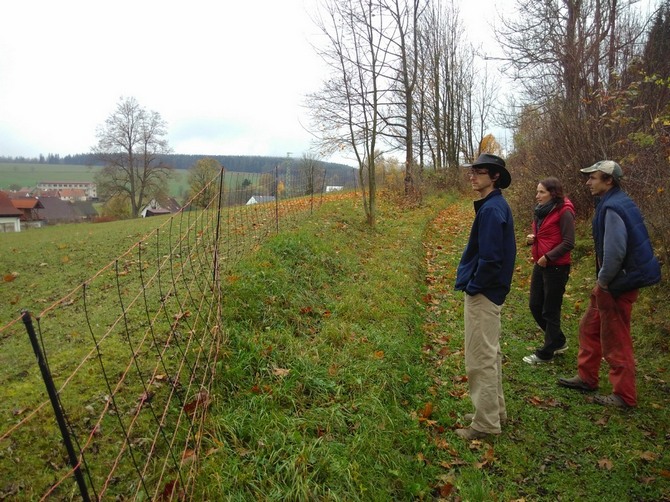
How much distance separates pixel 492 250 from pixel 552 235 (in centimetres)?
187

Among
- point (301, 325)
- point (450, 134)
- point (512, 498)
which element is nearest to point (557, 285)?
point (512, 498)

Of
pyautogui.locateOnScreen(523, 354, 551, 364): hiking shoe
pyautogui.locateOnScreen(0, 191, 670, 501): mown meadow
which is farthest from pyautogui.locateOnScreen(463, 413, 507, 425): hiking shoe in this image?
pyautogui.locateOnScreen(523, 354, 551, 364): hiking shoe

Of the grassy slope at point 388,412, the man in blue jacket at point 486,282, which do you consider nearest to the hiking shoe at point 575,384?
the grassy slope at point 388,412

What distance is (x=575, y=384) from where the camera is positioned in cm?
409

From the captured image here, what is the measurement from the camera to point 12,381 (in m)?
3.81

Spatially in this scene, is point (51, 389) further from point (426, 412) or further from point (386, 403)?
point (426, 412)

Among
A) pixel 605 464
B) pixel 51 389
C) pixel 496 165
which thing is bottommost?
pixel 605 464

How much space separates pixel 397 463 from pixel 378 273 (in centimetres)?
432

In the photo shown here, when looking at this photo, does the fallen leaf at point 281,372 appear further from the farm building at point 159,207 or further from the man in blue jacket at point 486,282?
the farm building at point 159,207

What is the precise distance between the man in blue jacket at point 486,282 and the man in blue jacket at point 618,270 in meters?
0.96

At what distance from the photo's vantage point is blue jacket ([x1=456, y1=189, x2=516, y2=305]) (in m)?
3.13

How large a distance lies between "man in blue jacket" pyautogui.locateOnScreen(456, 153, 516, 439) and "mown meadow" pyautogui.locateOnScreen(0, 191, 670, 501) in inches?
14.0

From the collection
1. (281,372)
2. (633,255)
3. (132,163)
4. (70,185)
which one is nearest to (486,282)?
(633,255)

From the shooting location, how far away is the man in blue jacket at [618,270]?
11.4ft
